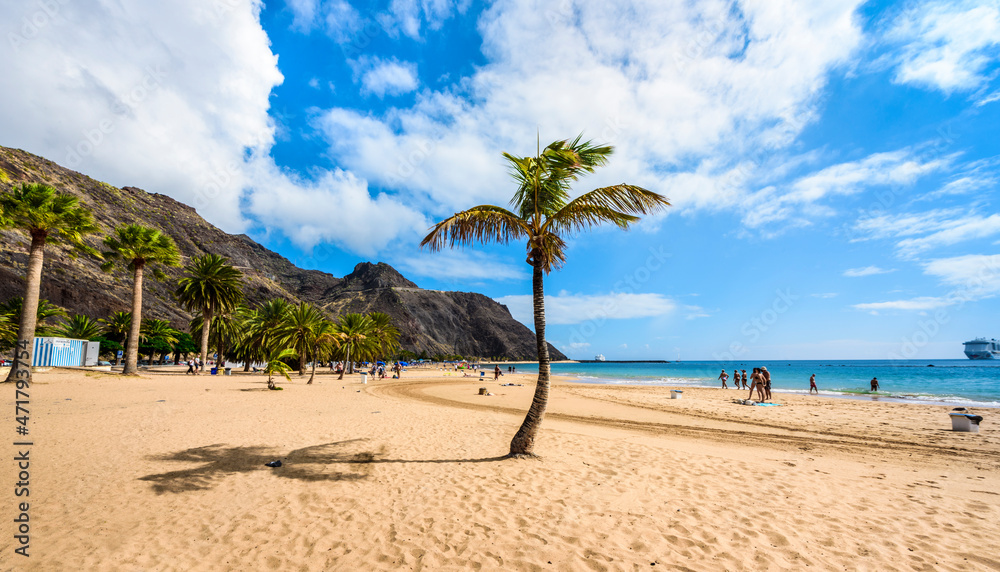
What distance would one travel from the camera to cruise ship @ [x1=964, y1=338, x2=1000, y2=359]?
154 m

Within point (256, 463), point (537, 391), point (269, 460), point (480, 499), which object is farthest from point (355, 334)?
point (480, 499)

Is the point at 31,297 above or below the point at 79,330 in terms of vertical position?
above

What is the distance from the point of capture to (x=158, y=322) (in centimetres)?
4962

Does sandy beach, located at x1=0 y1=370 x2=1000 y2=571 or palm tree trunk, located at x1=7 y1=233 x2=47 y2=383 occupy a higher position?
palm tree trunk, located at x1=7 y1=233 x2=47 y2=383

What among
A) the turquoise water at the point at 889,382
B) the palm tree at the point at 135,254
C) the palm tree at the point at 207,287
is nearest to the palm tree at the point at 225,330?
the palm tree at the point at 207,287

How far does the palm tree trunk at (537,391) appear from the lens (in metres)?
7.90

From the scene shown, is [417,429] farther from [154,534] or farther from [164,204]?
[164,204]

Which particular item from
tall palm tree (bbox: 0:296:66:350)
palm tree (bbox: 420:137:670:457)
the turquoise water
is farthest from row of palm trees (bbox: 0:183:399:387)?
the turquoise water

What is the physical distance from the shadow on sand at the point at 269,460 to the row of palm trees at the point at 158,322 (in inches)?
240

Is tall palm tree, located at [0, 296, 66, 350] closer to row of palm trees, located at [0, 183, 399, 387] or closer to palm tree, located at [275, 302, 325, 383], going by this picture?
row of palm trees, located at [0, 183, 399, 387]

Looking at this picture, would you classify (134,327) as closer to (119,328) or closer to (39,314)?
(39,314)

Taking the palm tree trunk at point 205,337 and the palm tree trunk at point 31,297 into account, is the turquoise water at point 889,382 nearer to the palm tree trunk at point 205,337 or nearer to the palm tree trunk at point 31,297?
the palm tree trunk at point 205,337

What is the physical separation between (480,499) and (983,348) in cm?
24860

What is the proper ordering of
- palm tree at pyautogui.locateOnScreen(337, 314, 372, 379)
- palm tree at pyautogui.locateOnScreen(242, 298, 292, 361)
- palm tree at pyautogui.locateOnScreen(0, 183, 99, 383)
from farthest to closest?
1. palm tree at pyautogui.locateOnScreen(337, 314, 372, 379)
2. palm tree at pyautogui.locateOnScreen(242, 298, 292, 361)
3. palm tree at pyautogui.locateOnScreen(0, 183, 99, 383)
